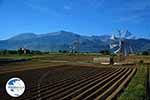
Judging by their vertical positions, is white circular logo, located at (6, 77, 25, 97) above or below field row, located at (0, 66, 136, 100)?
above

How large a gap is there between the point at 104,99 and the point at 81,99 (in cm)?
167

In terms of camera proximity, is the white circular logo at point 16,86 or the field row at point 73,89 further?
the field row at point 73,89

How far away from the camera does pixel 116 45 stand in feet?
344

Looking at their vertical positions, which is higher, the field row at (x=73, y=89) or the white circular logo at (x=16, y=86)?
the white circular logo at (x=16, y=86)

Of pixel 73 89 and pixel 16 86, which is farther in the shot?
pixel 73 89

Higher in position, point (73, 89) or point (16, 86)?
point (16, 86)

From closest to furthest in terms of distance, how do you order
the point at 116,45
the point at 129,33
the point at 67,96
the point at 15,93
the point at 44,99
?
the point at 15,93 → the point at 44,99 → the point at 67,96 → the point at 116,45 → the point at 129,33

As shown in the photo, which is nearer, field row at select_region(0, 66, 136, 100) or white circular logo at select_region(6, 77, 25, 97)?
white circular logo at select_region(6, 77, 25, 97)

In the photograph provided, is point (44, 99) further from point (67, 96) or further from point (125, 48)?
point (125, 48)

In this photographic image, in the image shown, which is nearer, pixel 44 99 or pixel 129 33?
pixel 44 99

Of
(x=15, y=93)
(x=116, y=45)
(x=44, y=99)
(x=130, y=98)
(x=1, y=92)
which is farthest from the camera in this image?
(x=116, y=45)

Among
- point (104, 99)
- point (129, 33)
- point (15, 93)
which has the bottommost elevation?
point (104, 99)

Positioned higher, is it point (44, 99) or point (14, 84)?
point (14, 84)

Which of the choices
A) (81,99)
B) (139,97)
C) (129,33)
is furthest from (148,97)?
(129,33)
